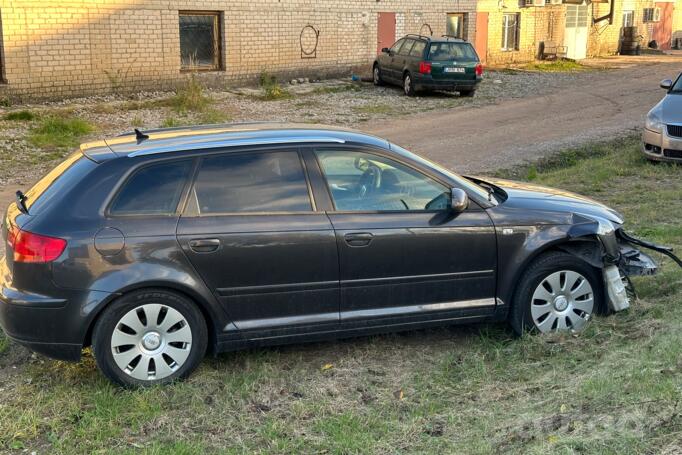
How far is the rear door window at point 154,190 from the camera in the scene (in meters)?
5.13

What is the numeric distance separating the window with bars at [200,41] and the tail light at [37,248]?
16.9 m

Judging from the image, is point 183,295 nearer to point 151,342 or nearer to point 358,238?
point 151,342

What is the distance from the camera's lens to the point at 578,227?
232 inches

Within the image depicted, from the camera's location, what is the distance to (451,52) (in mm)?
21641

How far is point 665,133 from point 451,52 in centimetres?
1044

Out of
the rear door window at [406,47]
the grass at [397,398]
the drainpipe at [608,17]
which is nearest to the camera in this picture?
the grass at [397,398]

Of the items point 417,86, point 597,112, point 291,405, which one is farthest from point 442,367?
point 417,86

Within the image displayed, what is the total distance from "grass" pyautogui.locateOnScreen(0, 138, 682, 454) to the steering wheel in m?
1.15

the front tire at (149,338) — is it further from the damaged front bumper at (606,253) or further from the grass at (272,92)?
the grass at (272,92)

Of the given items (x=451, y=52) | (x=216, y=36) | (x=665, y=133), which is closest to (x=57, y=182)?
(x=665, y=133)

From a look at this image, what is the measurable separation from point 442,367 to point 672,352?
1.44 m

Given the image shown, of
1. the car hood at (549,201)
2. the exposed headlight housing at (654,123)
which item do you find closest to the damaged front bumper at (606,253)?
the car hood at (549,201)

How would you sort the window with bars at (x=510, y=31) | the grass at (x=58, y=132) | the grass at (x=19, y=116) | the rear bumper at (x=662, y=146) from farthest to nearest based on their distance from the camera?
the window with bars at (x=510, y=31) < the grass at (x=19, y=116) < the grass at (x=58, y=132) < the rear bumper at (x=662, y=146)

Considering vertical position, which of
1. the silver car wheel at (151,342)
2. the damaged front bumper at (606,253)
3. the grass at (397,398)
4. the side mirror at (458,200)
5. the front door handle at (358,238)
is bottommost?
the grass at (397,398)
